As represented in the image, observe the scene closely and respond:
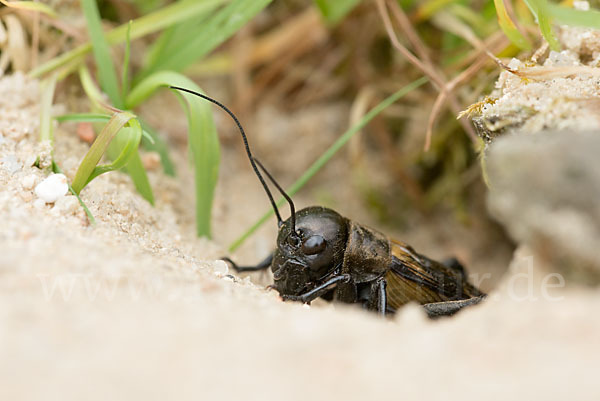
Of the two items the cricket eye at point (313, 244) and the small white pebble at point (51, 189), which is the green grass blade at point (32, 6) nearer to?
the small white pebble at point (51, 189)

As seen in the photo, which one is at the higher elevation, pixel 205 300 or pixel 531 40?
pixel 531 40

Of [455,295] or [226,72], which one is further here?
[226,72]

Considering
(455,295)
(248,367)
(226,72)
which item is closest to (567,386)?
(248,367)

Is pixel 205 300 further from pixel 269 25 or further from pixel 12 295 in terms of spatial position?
pixel 269 25

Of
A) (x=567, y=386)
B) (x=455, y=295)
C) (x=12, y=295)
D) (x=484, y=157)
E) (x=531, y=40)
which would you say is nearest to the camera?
(x=567, y=386)

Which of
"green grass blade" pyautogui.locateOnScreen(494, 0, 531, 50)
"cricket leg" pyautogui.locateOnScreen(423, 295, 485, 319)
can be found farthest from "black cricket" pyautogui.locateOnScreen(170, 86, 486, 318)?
"green grass blade" pyautogui.locateOnScreen(494, 0, 531, 50)

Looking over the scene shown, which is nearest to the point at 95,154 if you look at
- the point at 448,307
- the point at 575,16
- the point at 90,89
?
the point at 90,89

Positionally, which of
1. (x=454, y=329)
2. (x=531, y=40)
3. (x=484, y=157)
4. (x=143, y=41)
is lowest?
(x=454, y=329)
